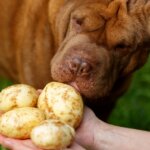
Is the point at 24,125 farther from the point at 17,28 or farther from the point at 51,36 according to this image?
the point at 17,28

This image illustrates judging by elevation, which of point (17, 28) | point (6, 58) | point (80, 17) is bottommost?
point (6, 58)

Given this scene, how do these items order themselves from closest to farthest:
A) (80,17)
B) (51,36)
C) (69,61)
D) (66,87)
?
1. (66,87)
2. (69,61)
3. (80,17)
4. (51,36)

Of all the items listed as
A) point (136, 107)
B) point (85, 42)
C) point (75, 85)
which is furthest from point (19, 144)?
point (136, 107)

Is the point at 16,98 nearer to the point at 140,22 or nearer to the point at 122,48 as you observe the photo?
the point at 122,48

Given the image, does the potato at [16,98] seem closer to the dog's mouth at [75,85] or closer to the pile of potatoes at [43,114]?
the pile of potatoes at [43,114]

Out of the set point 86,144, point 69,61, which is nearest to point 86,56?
point 69,61
